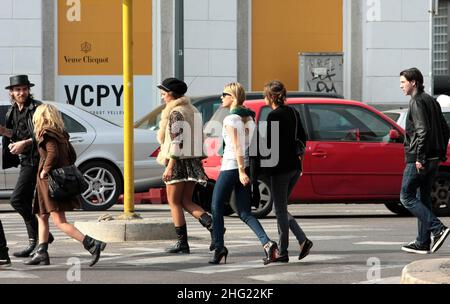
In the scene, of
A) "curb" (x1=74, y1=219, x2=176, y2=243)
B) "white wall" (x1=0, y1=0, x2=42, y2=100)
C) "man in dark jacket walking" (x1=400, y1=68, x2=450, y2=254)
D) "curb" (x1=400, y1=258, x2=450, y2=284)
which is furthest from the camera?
"white wall" (x1=0, y1=0, x2=42, y2=100)

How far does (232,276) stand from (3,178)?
8.07 m

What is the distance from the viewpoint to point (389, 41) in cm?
2842

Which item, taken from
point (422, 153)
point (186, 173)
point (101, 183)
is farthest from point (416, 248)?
point (101, 183)

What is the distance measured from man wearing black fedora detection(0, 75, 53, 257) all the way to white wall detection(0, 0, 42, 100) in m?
14.1

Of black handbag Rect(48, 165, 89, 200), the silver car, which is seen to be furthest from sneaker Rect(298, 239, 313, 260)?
the silver car

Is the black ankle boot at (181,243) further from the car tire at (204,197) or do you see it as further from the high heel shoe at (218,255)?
the car tire at (204,197)

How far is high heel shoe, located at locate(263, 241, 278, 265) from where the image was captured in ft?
37.3

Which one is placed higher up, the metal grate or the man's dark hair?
the metal grate

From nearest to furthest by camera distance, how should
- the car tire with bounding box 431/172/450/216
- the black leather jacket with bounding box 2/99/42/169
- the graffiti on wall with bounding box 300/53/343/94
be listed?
the black leather jacket with bounding box 2/99/42/169
the car tire with bounding box 431/172/450/216
the graffiti on wall with bounding box 300/53/343/94

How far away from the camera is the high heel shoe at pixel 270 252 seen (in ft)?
37.3

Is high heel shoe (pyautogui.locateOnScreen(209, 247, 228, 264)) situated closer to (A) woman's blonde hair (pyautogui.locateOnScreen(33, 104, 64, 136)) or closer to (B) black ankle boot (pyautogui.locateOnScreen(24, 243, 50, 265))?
(B) black ankle boot (pyautogui.locateOnScreen(24, 243, 50, 265))

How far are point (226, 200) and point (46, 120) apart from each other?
1.78 m

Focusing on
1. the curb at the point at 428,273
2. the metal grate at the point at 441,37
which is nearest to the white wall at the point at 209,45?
the metal grate at the point at 441,37

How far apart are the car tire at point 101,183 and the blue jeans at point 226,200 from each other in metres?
6.73
